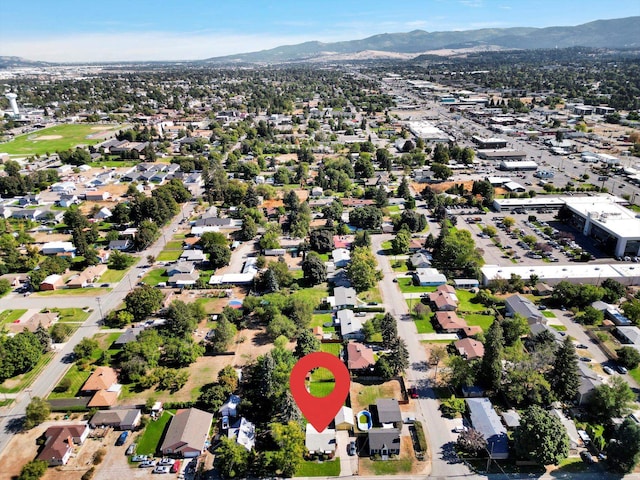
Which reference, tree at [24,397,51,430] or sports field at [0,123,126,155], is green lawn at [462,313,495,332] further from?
sports field at [0,123,126,155]

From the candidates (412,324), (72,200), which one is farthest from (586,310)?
(72,200)

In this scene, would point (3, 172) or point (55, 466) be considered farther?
point (3, 172)

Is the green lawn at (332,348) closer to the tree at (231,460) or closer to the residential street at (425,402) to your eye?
the residential street at (425,402)

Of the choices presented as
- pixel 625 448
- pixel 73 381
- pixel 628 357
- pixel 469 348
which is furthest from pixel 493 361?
pixel 73 381

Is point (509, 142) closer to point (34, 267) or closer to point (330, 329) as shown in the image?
point (330, 329)

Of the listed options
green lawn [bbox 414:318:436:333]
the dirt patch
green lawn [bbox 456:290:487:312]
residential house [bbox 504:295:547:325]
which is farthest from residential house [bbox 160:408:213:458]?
the dirt patch

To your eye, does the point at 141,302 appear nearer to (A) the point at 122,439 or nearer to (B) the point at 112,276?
(B) the point at 112,276

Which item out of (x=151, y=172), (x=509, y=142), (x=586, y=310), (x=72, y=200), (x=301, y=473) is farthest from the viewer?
(x=509, y=142)
